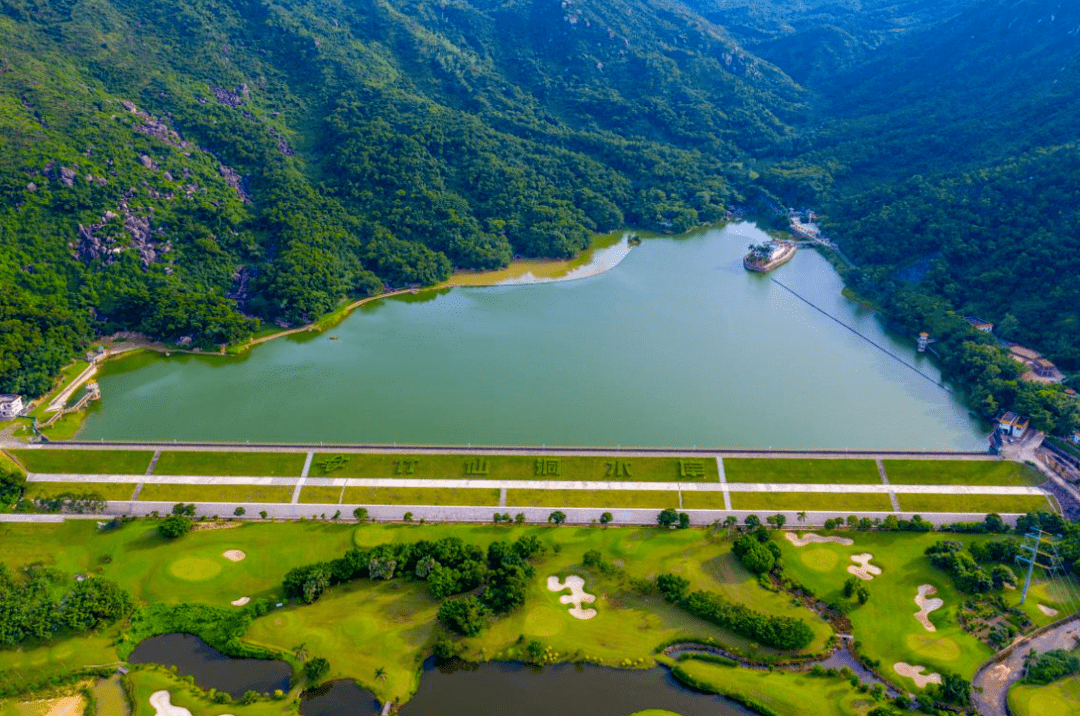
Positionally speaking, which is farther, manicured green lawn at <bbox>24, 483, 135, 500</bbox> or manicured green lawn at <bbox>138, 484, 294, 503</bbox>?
manicured green lawn at <bbox>24, 483, 135, 500</bbox>

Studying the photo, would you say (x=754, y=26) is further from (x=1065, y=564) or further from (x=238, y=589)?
(x=238, y=589)

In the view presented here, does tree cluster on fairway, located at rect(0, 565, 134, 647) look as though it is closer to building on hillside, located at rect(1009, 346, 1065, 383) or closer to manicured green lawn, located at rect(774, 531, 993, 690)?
manicured green lawn, located at rect(774, 531, 993, 690)

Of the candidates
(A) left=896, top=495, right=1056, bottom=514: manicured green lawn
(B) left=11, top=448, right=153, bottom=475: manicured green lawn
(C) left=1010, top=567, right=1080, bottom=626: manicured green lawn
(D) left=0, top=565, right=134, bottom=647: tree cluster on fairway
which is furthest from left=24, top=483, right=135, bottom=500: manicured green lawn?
(C) left=1010, top=567, right=1080, bottom=626: manicured green lawn

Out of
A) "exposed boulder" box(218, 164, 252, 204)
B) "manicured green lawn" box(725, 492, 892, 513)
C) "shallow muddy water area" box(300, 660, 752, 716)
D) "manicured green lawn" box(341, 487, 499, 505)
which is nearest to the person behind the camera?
"shallow muddy water area" box(300, 660, 752, 716)

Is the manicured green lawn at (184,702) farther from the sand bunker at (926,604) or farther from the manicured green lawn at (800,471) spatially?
the sand bunker at (926,604)

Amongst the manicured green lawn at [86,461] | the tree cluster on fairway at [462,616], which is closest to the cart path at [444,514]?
the manicured green lawn at [86,461]
